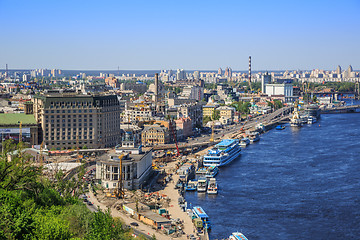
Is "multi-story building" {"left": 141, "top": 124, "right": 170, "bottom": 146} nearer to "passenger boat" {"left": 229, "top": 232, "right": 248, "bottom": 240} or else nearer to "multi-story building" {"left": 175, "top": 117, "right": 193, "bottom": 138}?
"multi-story building" {"left": 175, "top": 117, "right": 193, "bottom": 138}

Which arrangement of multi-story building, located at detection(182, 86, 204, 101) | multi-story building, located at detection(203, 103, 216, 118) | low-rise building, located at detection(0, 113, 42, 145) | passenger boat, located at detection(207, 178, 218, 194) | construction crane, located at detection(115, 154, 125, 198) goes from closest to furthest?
construction crane, located at detection(115, 154, 125, 198) → passenger boat, located at detection(207, 178, 218, 194) → low-rise building, located at detection(0, 113, 42, 145) → multi-story building, located at detection(203, 103, 216, 118) → multi-story building, located at detection(182, 86, 204, 101)

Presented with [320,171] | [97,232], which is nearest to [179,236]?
[97,232]

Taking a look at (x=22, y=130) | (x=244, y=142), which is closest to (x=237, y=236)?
(x=22, y=130)

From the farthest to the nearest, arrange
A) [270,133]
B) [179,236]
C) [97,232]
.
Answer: [270,133], [179,236], [97,232]

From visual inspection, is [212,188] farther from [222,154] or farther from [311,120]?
[311,120]

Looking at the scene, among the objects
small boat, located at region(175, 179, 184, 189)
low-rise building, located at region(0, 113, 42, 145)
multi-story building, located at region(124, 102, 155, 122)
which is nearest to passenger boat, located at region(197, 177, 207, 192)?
small boat, located at region(175, 179, 184, 189)

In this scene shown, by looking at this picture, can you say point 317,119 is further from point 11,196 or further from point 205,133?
point 11,196
